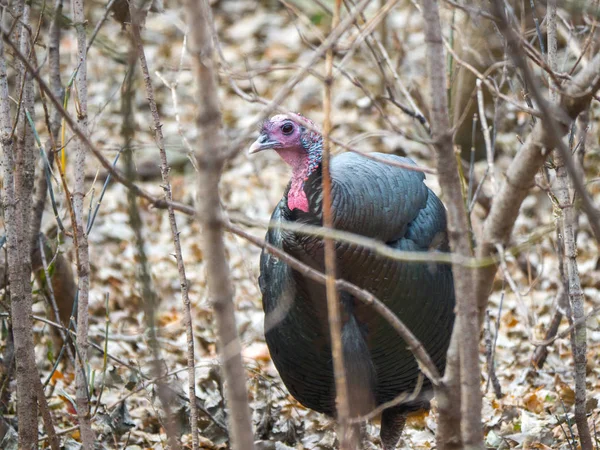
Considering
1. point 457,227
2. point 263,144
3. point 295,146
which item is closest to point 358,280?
point 295,146

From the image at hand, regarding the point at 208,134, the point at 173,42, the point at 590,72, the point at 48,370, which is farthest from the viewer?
the point at 173,42

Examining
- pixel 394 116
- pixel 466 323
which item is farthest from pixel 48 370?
pixel 394 116

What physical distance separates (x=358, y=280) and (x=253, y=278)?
1459 mm

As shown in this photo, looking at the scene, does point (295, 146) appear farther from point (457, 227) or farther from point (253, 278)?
point (457, 227)

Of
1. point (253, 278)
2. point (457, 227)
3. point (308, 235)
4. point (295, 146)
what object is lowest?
point (457, 227)

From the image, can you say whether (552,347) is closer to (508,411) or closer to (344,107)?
(508,411)

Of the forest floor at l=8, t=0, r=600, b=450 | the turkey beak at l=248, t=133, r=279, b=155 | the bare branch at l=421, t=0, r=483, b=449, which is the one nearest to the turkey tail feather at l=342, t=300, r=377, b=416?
the forest floor at l=8, t=0, r=600, b=450

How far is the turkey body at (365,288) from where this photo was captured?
3072 mm

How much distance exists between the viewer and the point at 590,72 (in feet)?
6.40

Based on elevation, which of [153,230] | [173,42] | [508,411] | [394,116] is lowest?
[508,411]

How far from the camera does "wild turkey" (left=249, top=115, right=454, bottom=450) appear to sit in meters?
3.08

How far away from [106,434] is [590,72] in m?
2.73

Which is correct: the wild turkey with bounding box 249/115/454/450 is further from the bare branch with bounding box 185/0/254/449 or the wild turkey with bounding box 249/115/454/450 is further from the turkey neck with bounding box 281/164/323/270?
the bare branch with bounding box 185/0/254/449

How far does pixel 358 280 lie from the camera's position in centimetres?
306
